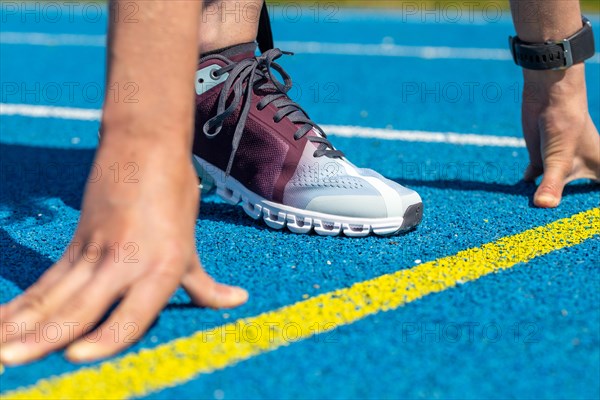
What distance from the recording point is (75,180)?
2.88 meters

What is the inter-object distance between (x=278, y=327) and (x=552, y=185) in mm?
1243

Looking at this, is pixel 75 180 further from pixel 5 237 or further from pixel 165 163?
pixel 165 163

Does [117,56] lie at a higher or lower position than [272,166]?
higher

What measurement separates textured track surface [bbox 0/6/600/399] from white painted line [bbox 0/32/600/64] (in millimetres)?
2373

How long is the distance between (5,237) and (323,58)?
4431 millimetres

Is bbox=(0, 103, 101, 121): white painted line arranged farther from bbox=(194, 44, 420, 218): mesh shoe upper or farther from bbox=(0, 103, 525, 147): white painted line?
bbox=(194, 44, 420, 218): mesh shoe upper

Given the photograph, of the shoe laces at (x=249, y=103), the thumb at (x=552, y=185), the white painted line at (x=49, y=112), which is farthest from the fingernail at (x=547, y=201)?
the white painted line at (x=49, y=112)

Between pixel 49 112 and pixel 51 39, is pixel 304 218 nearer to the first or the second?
pixel 49 112

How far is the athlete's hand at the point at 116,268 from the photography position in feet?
4.83

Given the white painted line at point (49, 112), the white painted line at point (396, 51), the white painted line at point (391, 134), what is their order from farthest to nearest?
the white painted line at point (396, 51) → the white painted line at point (49, 112) → the white painted line at point (391, 134)

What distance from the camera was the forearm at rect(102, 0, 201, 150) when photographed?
150 cm

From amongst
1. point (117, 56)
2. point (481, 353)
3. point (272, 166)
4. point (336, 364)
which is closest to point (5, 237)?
point (272, 166)

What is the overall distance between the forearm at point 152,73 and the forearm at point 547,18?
1.35 m

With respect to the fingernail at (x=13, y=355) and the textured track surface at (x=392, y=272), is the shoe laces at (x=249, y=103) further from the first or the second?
the fingernail at (x=13, y=355)
